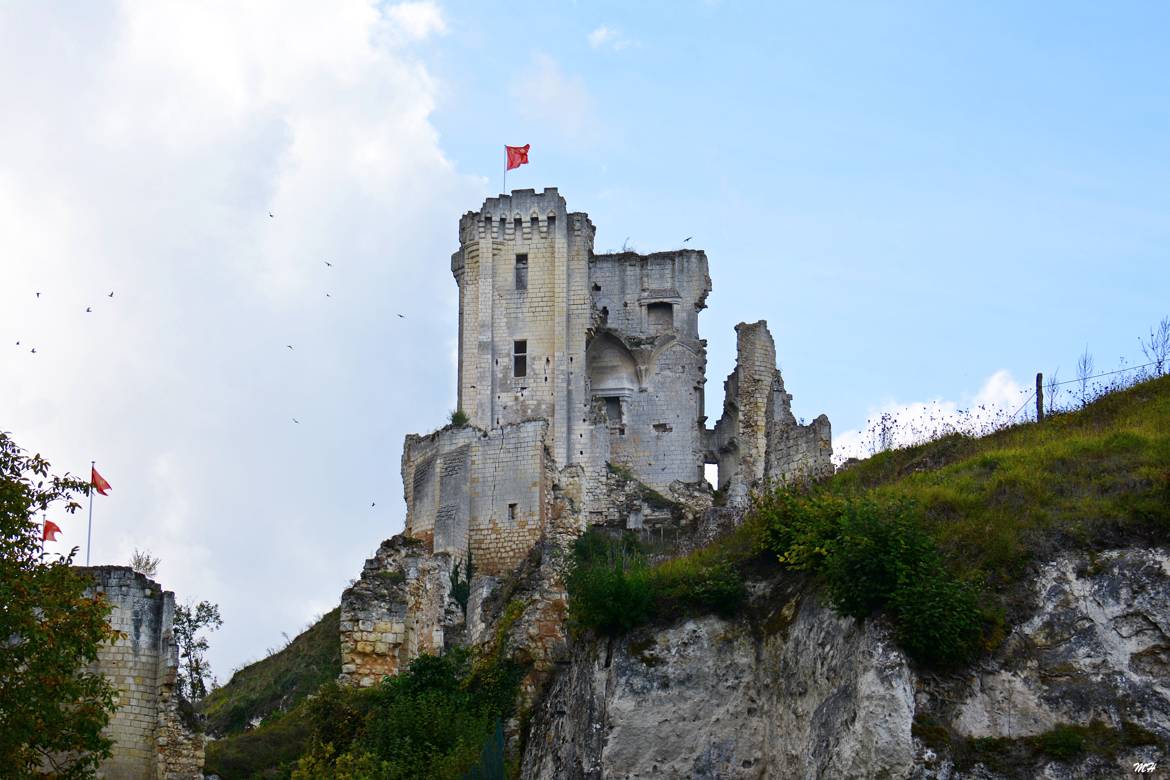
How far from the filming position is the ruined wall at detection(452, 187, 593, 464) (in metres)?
60.0

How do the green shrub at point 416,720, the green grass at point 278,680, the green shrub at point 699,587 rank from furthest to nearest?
the green grass at point 278,680
the green shrub at point 416,720
the green shrub at point 699,587

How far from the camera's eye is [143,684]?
90.8ft

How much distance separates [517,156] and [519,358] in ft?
30.3

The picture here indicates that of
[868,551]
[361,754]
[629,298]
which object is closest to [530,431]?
[629,298]

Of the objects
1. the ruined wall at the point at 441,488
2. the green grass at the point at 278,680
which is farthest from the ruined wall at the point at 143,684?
the ruined wall at the point at 441,488

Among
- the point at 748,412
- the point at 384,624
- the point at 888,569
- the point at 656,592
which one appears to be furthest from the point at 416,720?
the point at 748,412

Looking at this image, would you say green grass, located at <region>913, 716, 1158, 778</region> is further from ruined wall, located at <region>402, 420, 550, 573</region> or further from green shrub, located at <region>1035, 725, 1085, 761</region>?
ruined wall, located at <region>402, 420, 550, 573</region>

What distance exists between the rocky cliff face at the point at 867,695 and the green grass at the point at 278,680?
19.6m

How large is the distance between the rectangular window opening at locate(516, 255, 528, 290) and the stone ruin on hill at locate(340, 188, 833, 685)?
44 millimetres

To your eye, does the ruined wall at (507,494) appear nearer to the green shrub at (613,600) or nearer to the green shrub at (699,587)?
the green shrub at (613,600)

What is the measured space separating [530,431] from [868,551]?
35332mm

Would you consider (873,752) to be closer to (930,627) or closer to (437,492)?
(930,627)

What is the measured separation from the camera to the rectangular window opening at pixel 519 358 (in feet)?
198

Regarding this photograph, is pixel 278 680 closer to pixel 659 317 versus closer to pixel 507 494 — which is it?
pixel 507 494
